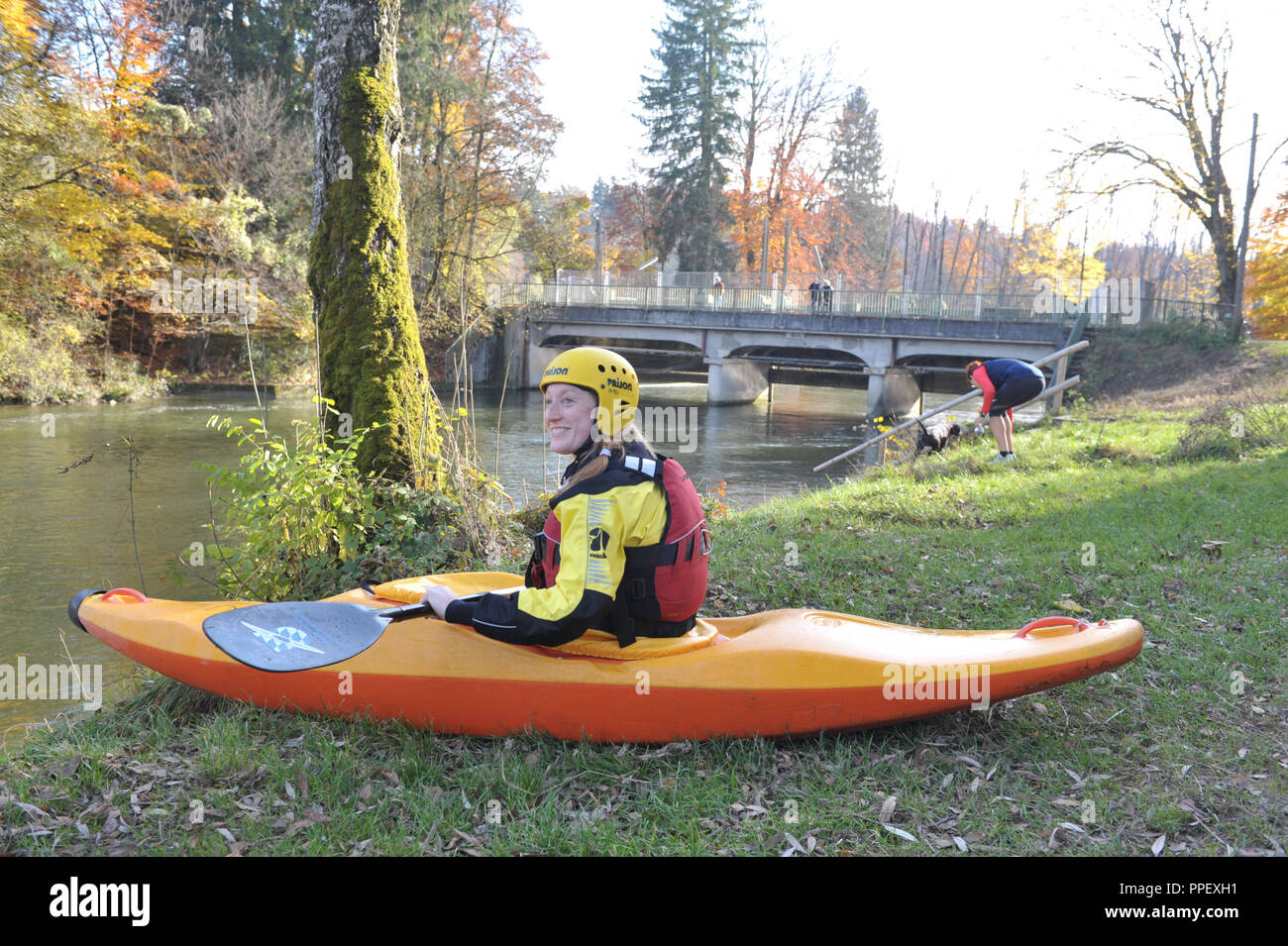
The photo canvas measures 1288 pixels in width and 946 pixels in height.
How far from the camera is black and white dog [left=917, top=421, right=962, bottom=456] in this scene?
12.9m

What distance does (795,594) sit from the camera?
18.1 feet

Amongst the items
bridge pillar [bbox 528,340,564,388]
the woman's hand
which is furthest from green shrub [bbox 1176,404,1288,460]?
bridge pillar [bbox 528,340,564,388]

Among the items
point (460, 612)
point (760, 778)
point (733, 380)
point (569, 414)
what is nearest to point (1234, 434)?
point (760, 778)

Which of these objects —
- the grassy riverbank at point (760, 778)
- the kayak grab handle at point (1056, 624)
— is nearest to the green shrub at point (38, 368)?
the grassy riverbank at point (760, 778)

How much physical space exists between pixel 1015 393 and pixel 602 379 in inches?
355

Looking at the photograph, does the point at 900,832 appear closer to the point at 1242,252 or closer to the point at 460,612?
the point at 460,612

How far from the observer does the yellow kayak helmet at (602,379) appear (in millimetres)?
3258

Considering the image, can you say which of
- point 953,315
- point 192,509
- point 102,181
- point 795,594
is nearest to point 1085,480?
point 795,594

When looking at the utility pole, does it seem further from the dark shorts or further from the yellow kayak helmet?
the yellow kayak helmet

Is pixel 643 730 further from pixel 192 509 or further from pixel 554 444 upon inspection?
pixel 192 509

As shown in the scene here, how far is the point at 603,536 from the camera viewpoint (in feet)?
10.1

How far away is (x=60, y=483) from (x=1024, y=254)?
50596 millimetres

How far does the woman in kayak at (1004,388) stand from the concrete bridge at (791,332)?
11524mm
